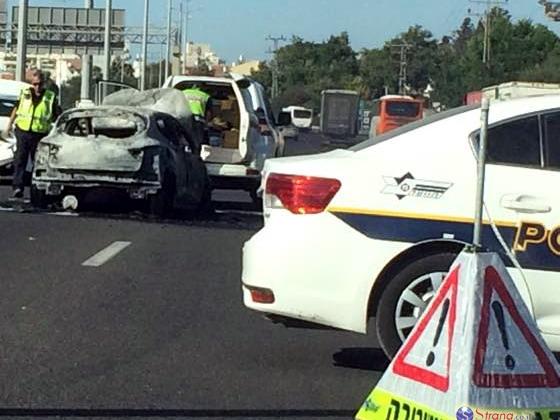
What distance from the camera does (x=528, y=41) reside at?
88.8 metres

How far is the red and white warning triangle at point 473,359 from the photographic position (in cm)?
518

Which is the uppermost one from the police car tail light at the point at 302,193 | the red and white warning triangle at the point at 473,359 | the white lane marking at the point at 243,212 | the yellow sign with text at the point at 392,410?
the police car tail light at the point at 302,193

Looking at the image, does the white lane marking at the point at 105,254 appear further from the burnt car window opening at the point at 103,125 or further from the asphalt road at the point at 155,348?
the burnt car window opening at the point at 103,125

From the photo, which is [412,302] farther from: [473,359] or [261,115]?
[261,115]

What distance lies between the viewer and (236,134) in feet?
68.6

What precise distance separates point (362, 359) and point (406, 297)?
1.04 meters

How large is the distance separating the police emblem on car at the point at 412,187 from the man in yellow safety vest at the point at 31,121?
11.0 m

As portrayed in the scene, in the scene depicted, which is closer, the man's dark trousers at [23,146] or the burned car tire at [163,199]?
the burned car tire at [163,199]

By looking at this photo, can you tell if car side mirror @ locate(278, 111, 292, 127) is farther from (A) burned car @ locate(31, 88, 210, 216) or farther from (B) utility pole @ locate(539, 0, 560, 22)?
(B) utility pole @ locate(539, 0, 560, 22)

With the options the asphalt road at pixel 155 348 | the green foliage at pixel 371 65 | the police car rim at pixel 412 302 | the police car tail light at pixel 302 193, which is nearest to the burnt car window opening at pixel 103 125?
the asphalt road at pixel 155 348

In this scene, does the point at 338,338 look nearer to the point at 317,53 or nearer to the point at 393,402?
the point at 393,402

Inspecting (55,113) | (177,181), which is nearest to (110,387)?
(177,181)

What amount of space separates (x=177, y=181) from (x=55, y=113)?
226cm

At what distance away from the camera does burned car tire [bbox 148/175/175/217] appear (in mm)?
16859
